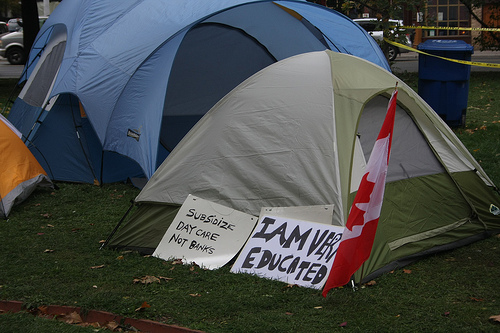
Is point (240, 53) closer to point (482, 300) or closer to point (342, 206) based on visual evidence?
point (342, 206)

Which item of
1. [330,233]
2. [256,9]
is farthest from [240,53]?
[330,233]

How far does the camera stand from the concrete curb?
4055 mm

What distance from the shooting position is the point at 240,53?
28.5ft

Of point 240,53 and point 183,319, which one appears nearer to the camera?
point 183,319

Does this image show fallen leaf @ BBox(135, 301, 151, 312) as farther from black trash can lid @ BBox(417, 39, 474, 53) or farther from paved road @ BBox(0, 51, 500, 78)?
paved road @ BBox(0, 51, 500, 78)

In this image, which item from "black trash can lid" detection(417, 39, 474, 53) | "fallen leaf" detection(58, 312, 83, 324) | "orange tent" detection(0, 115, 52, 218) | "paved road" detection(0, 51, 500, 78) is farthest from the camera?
"paved road" detection(0, 51, 500, 78)

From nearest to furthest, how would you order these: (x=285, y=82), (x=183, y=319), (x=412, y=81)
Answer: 1. (x=183, y=319)
2. (x=285, y=82)
3. (x=412, y=81)

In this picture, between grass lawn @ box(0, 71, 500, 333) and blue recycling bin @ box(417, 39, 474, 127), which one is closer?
grass lawn @ box(0, 71, 500, 333)

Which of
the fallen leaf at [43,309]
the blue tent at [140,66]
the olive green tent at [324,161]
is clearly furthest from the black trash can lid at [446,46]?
the fallen leaf at [43,309]

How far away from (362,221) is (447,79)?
20.6 ft

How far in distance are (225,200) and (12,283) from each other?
69.3 inches

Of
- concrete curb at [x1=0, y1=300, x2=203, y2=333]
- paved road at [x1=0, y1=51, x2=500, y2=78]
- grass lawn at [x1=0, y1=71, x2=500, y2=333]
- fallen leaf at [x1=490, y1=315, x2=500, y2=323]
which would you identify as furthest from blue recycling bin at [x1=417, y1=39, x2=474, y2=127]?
paved road at [x1=0, y1=51, x2=500, y2=78]

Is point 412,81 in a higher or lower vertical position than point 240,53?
lower

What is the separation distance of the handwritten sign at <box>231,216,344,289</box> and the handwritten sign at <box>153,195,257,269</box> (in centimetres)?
14
